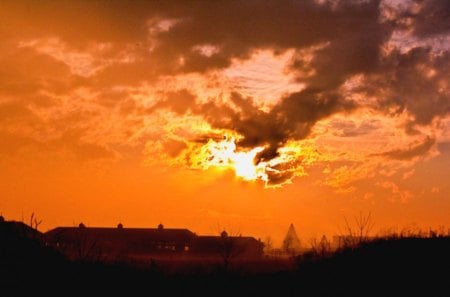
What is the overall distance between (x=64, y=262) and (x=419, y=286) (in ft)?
58.9

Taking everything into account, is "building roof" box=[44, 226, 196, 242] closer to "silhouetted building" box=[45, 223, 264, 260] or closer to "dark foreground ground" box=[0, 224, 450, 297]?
"silhouetted building" box=[45, 223, 264, 260]

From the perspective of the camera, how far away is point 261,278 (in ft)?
84.1

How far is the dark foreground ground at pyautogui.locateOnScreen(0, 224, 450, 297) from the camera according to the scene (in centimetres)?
2181

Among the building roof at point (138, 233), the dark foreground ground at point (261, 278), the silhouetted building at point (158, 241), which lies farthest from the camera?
the building roof at point (138, 233)

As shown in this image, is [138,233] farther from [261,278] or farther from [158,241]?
[261,278]

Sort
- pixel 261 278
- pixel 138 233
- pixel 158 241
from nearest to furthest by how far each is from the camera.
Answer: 1. pixel 261 278
2. pixel 158 241
3. pixel 138 233

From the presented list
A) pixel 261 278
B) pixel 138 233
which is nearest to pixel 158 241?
pixel 138 233

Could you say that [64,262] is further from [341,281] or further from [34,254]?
[341,281]

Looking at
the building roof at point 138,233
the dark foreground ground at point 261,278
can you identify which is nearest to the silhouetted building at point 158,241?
the building roof at point 138,233

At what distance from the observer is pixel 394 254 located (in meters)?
26.3

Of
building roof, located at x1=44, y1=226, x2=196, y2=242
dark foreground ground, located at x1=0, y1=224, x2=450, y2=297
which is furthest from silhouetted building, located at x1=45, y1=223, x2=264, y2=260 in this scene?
dark foreground ground, located at x1=0, y1=224, x2=450, y2=297

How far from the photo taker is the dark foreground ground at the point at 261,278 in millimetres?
21812

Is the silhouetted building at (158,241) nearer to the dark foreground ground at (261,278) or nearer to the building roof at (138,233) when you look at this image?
the building roof at (138,233)

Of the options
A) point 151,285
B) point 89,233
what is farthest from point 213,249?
point 151,285
